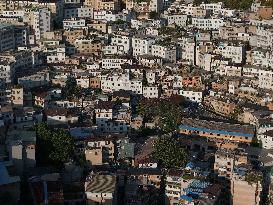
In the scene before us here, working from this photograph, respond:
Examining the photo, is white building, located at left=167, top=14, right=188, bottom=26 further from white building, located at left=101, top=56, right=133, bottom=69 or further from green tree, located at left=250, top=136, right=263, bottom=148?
green tree, located at left=250, top=136, right=263, bottom=148

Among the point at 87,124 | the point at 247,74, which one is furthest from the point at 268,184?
the point at 247,74

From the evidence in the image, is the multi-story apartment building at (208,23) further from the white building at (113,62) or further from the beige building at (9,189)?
the beige building at (9,189)

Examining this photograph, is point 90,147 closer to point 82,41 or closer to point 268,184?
point 268,184

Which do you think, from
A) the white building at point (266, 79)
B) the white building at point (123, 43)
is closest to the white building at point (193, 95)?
the white building at point (266, 79)

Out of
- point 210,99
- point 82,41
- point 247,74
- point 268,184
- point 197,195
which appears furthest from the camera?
point 82,41

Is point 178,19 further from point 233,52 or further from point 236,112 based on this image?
point 236,112

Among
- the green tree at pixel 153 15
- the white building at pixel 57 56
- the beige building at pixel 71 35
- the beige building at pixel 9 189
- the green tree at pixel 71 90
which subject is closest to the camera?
the beige building at pixel 9 189

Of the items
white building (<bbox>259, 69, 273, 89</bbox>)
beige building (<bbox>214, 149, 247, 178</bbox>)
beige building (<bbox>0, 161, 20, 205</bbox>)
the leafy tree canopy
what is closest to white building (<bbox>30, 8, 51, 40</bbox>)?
the leafy tree canopy

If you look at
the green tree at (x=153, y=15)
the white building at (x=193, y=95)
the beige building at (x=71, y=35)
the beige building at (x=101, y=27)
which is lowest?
the white building at (x=193, y=95)

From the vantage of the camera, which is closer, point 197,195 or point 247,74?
point 197,195
